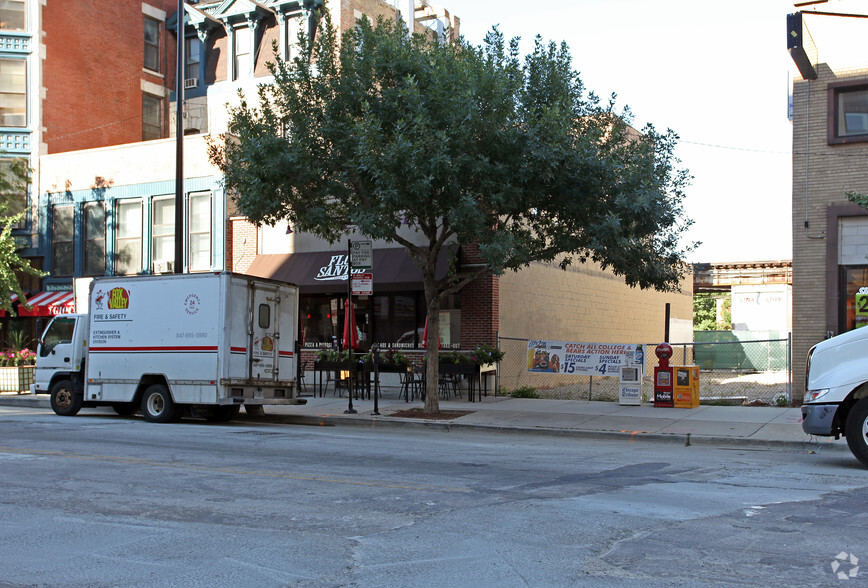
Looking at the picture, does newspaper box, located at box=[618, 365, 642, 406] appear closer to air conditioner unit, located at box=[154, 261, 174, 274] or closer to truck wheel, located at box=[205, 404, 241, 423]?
truck wheel, located at box=[205, 404, 241, 423]

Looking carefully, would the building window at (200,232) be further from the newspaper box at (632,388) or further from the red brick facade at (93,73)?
the newspaper box at (632,388)

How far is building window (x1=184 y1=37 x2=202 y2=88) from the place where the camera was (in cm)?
3269

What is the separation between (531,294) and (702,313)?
51.2 meters

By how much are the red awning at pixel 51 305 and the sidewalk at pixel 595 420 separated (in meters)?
7.96

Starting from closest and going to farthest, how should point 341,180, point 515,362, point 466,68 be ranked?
point 466,68 < point 341,180 < point 515,362

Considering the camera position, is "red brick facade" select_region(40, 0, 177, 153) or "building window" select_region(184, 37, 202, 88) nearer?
"red brick facade" select_region(40, 0, 177, 153)

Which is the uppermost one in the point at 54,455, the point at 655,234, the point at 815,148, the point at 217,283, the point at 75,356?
the point at 815,148

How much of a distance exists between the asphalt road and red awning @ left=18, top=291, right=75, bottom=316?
52.2 feet

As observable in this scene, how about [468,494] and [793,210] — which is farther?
[793,210]

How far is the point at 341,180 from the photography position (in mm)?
15102

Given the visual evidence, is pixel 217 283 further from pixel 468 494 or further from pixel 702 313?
pixel 702 313

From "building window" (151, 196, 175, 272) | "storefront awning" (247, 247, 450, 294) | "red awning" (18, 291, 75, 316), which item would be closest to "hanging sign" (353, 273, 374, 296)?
"storefront awning" (247, 247, 450, 294)

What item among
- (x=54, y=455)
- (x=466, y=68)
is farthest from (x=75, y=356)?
(x=466, y=68)

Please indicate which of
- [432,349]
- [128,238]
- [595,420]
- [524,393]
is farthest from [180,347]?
[128,238]
